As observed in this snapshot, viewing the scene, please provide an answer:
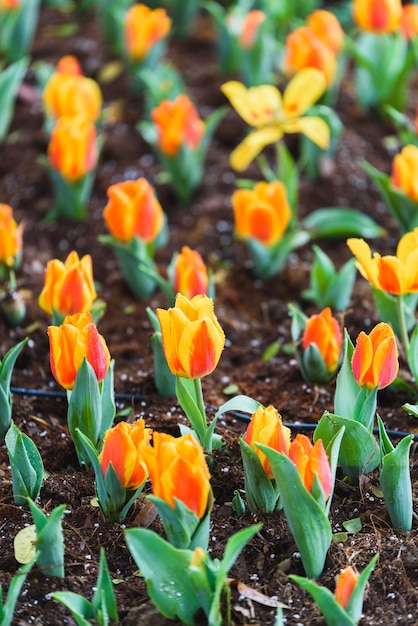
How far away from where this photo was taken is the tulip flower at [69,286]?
7.48ft

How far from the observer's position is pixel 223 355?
2672 millimetres

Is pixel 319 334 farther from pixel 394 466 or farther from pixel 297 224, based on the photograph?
pixel 297 224

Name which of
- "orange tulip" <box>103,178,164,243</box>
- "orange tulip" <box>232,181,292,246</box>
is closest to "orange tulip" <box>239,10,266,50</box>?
"orange tulip" <box>232,181,292,246</box>

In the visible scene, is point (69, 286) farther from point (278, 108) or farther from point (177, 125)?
point (278, 108)

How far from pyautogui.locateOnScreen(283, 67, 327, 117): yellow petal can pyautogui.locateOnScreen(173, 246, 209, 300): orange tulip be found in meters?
0.82

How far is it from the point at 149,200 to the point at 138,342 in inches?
15.1

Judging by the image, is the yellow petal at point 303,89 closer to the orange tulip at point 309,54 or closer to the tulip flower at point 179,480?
the orange tulip at point 309,54

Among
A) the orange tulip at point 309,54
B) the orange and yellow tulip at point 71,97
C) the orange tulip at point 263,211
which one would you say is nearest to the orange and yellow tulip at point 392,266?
the orange tulip at point 263,211

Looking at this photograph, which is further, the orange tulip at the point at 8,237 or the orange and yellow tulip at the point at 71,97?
the orange and yellow tulip at the point at 71,97

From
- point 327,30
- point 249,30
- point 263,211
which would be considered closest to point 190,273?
point 263,211

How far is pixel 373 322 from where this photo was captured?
270cm

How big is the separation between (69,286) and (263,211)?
0.69m

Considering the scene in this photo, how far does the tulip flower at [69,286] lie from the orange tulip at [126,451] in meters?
0.52

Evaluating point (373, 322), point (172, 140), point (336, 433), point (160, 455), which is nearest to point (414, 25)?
point (172, 140)
